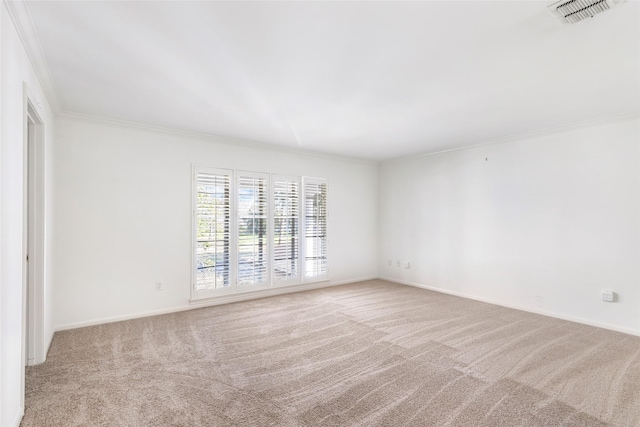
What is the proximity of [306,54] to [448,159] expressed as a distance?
13.2 ft

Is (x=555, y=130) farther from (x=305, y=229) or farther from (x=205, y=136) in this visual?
(x=205, y=136)

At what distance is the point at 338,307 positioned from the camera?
4.73 metres

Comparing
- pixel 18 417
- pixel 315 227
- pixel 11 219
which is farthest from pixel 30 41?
pixel 315 227

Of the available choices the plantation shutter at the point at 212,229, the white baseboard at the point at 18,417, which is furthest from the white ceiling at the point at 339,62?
the white baseboard at the point at 18,417

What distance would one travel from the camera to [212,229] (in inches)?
187

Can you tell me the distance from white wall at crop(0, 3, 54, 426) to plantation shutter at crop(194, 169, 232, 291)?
249 cm

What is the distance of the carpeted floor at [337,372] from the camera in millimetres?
2193

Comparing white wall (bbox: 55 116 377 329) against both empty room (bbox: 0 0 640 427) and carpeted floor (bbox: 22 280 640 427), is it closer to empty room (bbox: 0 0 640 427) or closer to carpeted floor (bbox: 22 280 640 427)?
empty room (bbox: 0 0 640 427)

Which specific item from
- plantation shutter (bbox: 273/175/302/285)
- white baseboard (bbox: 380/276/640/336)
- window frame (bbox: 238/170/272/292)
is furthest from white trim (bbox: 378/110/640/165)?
window frame (bbox: 238/170/272/292)

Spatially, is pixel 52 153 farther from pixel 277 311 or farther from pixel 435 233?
pixel 435 233

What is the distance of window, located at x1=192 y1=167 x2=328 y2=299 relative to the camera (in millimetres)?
4727

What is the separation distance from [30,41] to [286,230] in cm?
395

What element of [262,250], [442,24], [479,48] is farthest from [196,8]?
[262,250]

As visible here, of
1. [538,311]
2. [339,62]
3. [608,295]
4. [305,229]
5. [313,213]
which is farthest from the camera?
[313,213]
